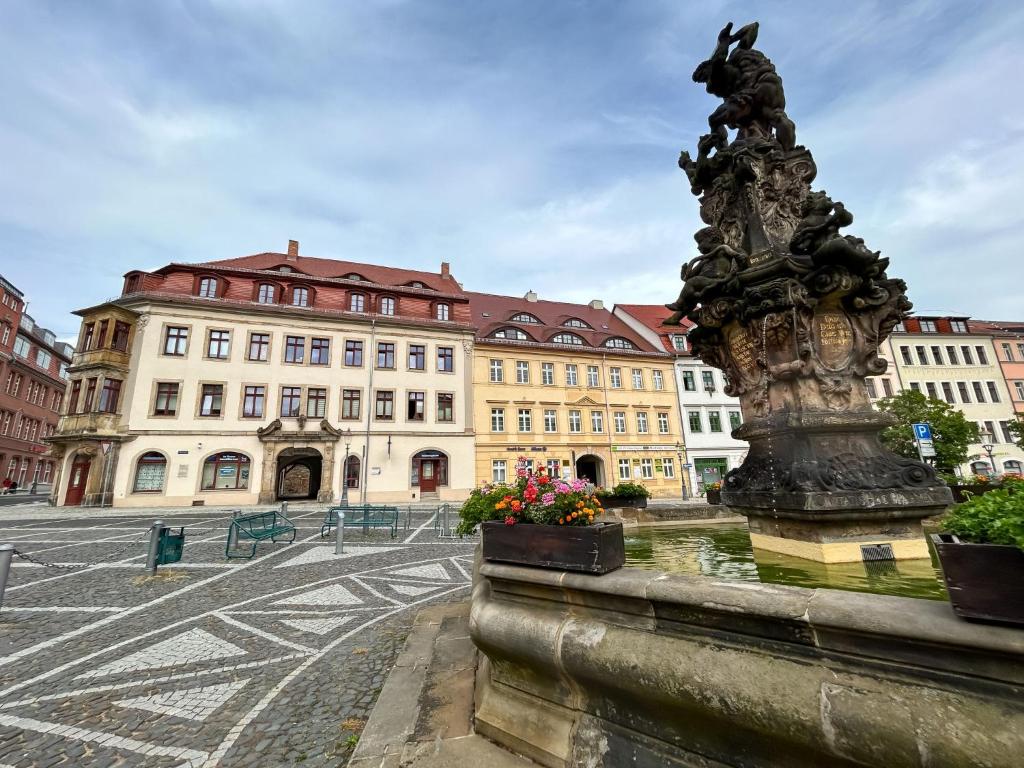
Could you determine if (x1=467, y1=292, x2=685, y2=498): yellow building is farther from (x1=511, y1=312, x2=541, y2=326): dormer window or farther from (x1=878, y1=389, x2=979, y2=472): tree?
(x1=878, y1=389, x2=979, y2=472): tree

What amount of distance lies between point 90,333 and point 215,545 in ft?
66.0

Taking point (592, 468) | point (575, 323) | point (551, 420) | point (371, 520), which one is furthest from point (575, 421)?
point (371, 520)

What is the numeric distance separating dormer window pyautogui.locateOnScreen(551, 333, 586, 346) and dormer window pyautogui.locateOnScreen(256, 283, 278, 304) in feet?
57.0

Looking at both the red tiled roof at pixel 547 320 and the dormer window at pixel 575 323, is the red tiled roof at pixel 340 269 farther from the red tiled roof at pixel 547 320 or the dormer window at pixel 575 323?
the dormer window at pixel 575 323

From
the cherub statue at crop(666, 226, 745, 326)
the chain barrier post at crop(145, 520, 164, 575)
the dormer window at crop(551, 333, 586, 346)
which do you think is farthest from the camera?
the dormer window at crop(551, 333, 586, 346)

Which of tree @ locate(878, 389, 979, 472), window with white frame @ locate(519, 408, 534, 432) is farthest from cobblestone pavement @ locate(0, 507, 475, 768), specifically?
tree @ locate(878, 389, 979, 472)

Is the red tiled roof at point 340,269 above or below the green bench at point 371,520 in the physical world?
above

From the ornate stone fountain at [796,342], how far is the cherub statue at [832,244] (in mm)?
13

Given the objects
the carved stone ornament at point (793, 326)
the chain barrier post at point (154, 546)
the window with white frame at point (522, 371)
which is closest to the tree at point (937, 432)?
the window with white frame at point (522, 371)

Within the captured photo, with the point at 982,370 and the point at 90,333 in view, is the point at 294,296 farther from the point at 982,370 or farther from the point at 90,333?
the point at 982,370

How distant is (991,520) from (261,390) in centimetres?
2736

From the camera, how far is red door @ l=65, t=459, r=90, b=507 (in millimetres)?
21766

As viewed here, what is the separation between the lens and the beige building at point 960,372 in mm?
32844

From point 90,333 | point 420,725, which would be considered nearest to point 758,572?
point 420,725
